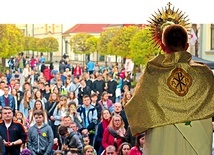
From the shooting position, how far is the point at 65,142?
8.94 m

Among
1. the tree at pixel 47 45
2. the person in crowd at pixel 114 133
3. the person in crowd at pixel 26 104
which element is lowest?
the tree at pixel 47 45

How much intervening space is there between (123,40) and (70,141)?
86.2ft

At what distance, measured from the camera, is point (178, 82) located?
4.10 metres

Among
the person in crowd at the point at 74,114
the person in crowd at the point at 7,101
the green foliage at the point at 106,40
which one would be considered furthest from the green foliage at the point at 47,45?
the person in crowd at the point at 74,114

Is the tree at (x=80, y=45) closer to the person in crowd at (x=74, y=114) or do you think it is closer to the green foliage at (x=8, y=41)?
the green foliage at (x=8, y=41)

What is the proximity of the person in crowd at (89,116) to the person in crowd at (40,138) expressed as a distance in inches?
74.6

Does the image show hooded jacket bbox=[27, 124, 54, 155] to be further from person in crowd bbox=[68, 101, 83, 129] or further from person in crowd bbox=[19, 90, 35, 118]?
person in crowd bbox=[19, 90, 35, 118]

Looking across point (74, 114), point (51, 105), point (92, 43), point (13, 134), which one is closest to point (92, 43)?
point (92, 43)

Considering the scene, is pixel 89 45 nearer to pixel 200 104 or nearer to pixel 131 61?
pixel 131 61

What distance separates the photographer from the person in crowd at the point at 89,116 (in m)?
11.2

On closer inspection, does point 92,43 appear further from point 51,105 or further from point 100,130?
point 100,130

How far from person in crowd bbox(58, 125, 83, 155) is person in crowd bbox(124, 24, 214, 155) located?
4.55 m

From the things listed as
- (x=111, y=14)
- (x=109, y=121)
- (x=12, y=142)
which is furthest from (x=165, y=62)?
(x=109, y=121)

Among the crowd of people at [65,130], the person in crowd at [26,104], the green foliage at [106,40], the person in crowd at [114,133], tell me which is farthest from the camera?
the green foliage at [106,40]
